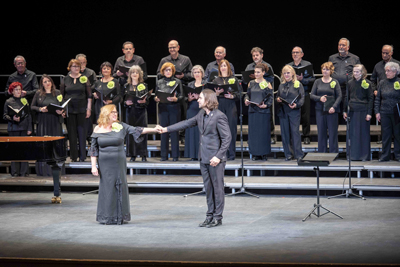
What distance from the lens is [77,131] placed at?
9.16 meters

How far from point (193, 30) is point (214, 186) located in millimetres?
5551

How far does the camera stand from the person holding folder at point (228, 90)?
336 inches

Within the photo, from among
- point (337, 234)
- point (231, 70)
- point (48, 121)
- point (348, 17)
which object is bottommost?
point (337, 234)

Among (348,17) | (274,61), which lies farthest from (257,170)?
(348,17)

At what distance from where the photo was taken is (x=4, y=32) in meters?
11.8

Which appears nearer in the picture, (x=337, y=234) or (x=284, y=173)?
(x=337, y=234)

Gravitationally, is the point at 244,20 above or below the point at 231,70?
above

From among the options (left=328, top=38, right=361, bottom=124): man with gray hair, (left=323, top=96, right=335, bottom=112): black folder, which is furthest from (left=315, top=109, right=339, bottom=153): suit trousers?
(left=328, top=38, right=361, bottom=124): man with gray hair

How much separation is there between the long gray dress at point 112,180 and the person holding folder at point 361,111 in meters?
3.76

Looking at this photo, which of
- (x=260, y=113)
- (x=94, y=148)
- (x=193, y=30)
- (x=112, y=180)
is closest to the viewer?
(x=112, y=180)

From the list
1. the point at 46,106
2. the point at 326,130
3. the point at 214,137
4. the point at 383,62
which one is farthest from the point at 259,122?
the point at 46,106

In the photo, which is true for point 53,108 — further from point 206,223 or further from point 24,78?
point 206,223

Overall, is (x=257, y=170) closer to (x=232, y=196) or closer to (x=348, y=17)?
(x=232, y=196)

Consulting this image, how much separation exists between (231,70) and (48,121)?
2838 mm
